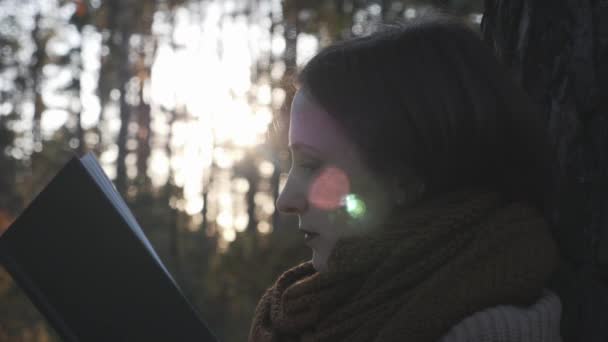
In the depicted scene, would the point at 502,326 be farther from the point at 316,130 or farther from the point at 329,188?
the point at 316,130

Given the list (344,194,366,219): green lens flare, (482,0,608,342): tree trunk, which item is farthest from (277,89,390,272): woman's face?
(482,0,608,342): tree trunk

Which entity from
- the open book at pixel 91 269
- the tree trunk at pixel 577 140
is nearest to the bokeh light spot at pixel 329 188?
the open book at pixel 91 269

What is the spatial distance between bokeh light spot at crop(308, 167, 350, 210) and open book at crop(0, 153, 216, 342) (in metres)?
0.39

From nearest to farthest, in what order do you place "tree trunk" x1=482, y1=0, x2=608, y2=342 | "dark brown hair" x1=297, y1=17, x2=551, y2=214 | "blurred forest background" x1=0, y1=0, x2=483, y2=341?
"dark brown hair" x1=297, y1=17, x2=551, y2=214
"tree trunk" x1=482, y1=0, x2=608, y2=342
"blurred forest background" x1=0, y1=0, x2=483, y2=341

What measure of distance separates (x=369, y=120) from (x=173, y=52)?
2276 centimetres

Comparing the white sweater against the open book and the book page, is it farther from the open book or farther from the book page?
the book page

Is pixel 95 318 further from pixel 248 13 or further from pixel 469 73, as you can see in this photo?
pixel 248 13

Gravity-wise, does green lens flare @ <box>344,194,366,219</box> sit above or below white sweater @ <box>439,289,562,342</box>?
above

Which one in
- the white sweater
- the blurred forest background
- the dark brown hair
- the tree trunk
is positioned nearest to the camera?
the white sweater

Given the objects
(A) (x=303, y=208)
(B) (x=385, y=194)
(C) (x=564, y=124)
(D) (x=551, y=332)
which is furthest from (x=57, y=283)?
(C) (x=564, y=124)

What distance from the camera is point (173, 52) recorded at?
23438mm

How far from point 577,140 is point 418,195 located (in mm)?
484

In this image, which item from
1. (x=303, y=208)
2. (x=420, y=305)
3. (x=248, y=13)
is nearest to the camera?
(x=420, y=305)

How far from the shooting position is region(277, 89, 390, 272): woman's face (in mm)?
1579
